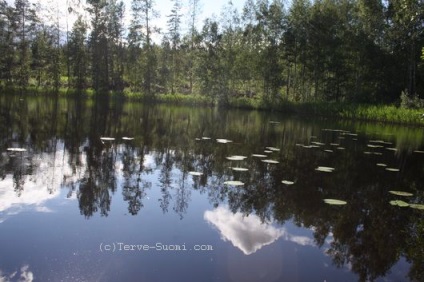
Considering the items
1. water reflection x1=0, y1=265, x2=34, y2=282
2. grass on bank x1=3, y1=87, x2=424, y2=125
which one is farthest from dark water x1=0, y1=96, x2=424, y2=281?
grass on bank x1=3, y1=87, x2=424, y2=125

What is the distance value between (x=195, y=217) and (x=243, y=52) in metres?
36.6

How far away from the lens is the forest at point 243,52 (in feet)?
108

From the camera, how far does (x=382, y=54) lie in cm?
3272

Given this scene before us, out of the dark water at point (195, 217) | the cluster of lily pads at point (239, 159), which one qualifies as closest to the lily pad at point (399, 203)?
the dark water at point (195, 217)

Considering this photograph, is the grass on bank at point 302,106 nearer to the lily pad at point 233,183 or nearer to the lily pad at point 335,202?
the lily pad at point 335,202

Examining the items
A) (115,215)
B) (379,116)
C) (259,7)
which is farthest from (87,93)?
(115,215)

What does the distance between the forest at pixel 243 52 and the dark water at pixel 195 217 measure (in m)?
24.0

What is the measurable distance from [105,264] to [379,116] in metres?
29.0

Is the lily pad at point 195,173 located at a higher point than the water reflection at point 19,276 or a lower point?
higher

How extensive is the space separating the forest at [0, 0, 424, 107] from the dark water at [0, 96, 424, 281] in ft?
78.9

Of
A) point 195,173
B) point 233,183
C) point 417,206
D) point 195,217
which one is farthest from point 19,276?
point 417,206

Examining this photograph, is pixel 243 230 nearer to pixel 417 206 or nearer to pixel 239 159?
pixel 417 206

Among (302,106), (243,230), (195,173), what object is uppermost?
(302,106)

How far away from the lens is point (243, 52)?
4000 cm
